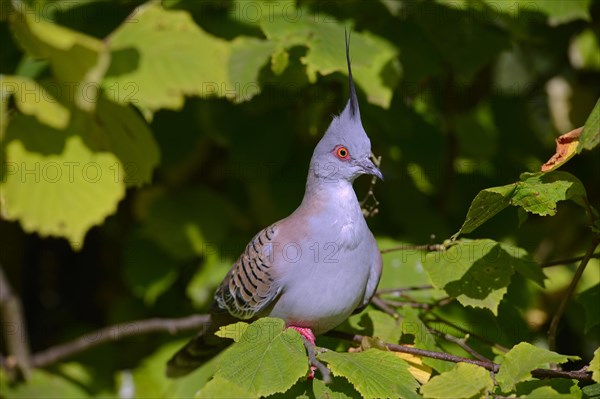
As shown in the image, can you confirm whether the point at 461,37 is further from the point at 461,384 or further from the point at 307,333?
the point at 461,384

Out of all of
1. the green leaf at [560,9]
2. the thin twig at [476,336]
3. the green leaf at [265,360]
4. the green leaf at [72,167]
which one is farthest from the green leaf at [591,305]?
the green leaf at [72,167]

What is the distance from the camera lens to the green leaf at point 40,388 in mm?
4543

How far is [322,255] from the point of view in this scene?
290 cm

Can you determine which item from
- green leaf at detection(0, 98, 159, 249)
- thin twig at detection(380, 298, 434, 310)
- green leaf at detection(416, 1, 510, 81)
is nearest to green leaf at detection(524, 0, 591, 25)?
green leaf at detection(416, 1, 510, 81)

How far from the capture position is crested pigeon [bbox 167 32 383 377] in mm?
2881

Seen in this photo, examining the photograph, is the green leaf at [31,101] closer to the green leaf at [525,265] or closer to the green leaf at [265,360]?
the green leaf at [265,360]

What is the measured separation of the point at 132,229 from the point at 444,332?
274 cm

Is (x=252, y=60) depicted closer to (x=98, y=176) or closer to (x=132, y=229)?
(x=98, y=176)

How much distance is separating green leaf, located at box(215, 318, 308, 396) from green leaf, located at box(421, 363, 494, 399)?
0.38 metres

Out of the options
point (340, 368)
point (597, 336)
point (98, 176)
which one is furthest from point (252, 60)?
point (597, 336)

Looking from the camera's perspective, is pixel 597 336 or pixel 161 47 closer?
pixel 597 336

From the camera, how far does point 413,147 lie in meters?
4.43

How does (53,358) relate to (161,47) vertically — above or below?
below

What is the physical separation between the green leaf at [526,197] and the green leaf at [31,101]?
1991 mm
